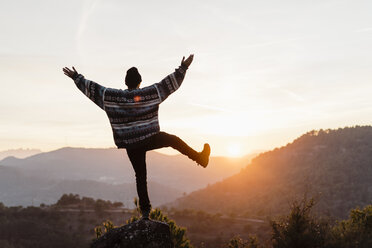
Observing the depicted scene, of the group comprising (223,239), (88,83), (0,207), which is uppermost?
(88,83)

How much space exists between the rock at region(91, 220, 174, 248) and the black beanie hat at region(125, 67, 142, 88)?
233 cm

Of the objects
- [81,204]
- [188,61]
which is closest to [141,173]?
[188,61]

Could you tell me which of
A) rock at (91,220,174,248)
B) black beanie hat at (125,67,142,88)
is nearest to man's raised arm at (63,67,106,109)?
black beanie hat at (125,67,142,88)

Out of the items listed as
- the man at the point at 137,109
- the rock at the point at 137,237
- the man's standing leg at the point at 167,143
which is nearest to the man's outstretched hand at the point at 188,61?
the man at the point at 137,109

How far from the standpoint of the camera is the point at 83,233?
58.1 metres

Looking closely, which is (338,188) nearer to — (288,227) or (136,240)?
(288,227)

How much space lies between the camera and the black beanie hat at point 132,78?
16.9 feet

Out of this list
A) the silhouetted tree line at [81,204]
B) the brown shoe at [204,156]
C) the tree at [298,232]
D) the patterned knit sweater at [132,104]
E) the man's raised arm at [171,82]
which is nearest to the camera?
the patterned knit sweater at [132,104]

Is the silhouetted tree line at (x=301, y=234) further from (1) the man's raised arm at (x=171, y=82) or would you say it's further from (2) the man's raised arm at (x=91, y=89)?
(2) the man's raised arm at (x=91, y=89)

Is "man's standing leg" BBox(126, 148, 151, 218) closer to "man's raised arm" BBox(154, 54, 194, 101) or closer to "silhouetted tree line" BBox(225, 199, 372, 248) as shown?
"man's raised arm" BBox(154, 54, 194, 101)

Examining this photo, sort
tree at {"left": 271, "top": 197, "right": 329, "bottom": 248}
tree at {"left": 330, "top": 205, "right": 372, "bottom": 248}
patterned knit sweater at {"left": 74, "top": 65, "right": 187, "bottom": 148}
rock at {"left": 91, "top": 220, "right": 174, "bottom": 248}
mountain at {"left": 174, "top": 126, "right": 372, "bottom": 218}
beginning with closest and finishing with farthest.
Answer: patterned knit sweater at {"left": 74, "top": 65, "right": 187, "bottom": 148} → rock at {"left": 91, "top": 220, "right": 174, "bottom": 248} → tree at {"left": 271, "top": 197, "right": 329, "bottom": 248} → tree at {"left": 330, "top": 205, "right": 372, "bottom": 248} → mountain at {"left": 174, "top": 126, "right": 372, "bottom": 218}

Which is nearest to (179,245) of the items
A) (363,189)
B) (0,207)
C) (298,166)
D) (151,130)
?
(151,130)

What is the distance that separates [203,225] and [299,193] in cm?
3821

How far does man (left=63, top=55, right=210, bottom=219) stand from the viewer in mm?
4945
